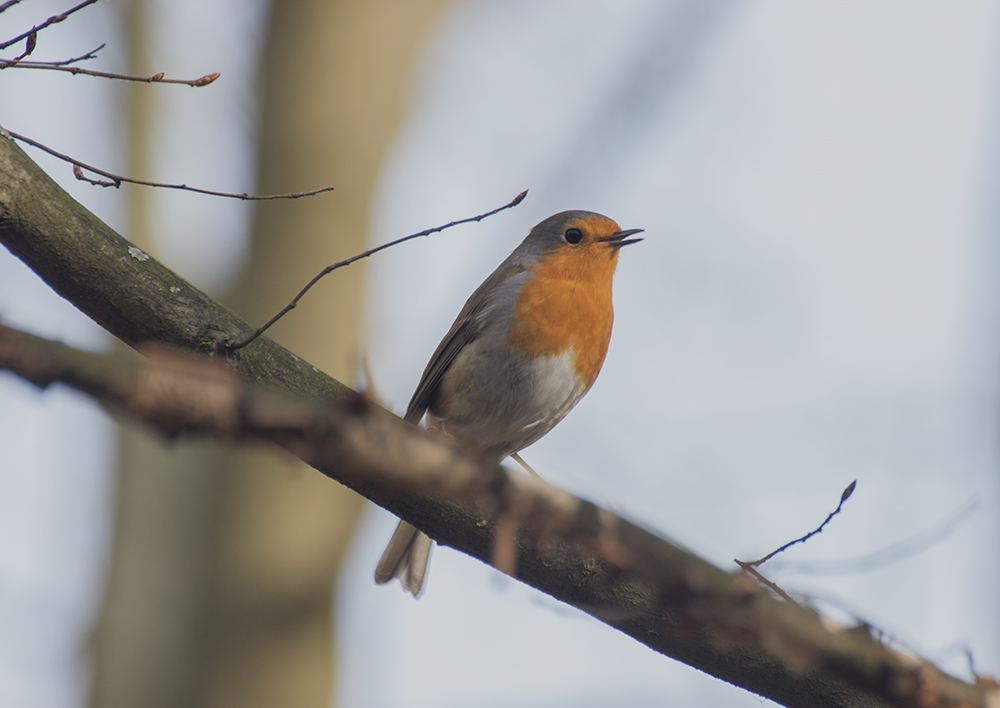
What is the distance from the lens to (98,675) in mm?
6242

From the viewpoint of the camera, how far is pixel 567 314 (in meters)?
4.20

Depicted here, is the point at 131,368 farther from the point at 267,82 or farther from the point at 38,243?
the point at 267,82

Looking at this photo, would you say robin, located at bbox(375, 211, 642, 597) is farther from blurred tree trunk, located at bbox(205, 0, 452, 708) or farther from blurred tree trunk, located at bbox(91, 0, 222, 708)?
blurred tree trunk, located at bbox(91, 0, 222, 708)

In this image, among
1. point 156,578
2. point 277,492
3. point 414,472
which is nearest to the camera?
point 414,472

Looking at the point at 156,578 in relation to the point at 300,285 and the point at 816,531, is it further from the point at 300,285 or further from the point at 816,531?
the point at 816,531

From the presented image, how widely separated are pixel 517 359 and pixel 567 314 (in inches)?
13.3

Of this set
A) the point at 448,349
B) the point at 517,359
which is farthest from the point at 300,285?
the point at 517,359

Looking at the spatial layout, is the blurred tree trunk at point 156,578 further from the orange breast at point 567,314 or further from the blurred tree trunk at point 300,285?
the orange breast at point 567,314

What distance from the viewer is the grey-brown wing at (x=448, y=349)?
438cm

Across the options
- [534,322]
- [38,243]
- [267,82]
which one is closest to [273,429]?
[38,243]

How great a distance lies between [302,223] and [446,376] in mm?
2818

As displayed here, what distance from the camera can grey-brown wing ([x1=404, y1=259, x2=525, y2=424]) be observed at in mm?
4383

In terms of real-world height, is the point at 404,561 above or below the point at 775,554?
below

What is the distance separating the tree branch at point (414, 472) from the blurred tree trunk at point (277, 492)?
12.6 feet
